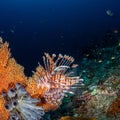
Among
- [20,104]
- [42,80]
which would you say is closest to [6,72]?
[42,80]

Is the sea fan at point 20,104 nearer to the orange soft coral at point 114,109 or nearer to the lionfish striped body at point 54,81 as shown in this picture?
the lionfish striped body at point 54,81

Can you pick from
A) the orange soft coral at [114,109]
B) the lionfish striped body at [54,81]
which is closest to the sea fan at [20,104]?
the lionfish striped body at [54,81]

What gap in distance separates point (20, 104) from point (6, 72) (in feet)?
3.09

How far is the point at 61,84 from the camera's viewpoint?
5.14 m

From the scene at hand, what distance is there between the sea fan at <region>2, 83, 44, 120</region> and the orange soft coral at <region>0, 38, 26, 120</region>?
1.84 ft

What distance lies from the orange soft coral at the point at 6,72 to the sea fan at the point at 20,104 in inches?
22.1

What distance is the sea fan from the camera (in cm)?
443

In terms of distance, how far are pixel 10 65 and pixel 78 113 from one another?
1.97 metres

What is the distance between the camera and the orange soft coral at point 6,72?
16.8 ft

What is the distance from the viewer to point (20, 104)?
457 centimetres

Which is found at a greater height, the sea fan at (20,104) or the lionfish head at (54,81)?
the lionfish head at (54,81)

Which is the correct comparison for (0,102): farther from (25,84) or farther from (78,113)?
(78,113)

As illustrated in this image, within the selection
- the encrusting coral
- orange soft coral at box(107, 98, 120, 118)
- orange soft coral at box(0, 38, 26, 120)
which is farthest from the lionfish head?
orange soft coral at box(107, 98, 120, 118)

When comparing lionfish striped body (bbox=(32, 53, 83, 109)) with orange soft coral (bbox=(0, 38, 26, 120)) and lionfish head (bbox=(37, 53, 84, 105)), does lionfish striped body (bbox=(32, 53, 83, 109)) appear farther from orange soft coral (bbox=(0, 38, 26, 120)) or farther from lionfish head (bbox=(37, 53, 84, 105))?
orange soft coral (bbox=(0, 38, 26, 120))
